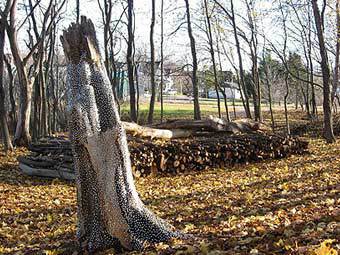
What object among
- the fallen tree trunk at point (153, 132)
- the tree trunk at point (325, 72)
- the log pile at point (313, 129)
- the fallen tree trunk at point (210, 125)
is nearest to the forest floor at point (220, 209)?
the fallen tree trunk at point (153, 132)

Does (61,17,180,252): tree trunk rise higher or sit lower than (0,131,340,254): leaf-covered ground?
higher

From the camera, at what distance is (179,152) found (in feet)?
41.7

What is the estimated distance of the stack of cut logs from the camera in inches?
458

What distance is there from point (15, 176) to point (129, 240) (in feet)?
26.5

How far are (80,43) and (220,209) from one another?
3.35 meters

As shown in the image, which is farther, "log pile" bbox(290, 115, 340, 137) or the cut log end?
"log pile" bbox(290, 115, 340, 137)

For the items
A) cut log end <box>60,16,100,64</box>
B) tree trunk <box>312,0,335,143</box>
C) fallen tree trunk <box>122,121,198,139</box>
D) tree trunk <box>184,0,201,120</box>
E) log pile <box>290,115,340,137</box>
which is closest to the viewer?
cut log end <box>60,16,100,64</box>

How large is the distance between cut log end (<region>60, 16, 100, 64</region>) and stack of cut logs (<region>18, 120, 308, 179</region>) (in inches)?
258

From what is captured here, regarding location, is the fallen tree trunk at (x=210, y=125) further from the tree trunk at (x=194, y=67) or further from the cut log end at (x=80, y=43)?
the cut log end at (x=80, y=43)

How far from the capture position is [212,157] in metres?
13.4

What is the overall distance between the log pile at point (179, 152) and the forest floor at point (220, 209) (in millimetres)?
354

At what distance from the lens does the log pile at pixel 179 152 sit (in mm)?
11578

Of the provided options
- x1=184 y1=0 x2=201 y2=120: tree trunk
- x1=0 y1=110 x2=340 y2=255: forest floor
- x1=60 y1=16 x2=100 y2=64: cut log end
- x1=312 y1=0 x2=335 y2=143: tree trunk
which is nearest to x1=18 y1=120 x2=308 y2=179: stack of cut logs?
x1=0 y1=110 x2=340 y2=255: forest floor

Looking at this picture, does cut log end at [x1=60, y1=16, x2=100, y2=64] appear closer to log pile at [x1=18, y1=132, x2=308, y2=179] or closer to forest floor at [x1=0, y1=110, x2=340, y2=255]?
forest floor at [x1=0, y1=110, x2=340, y2=255]
